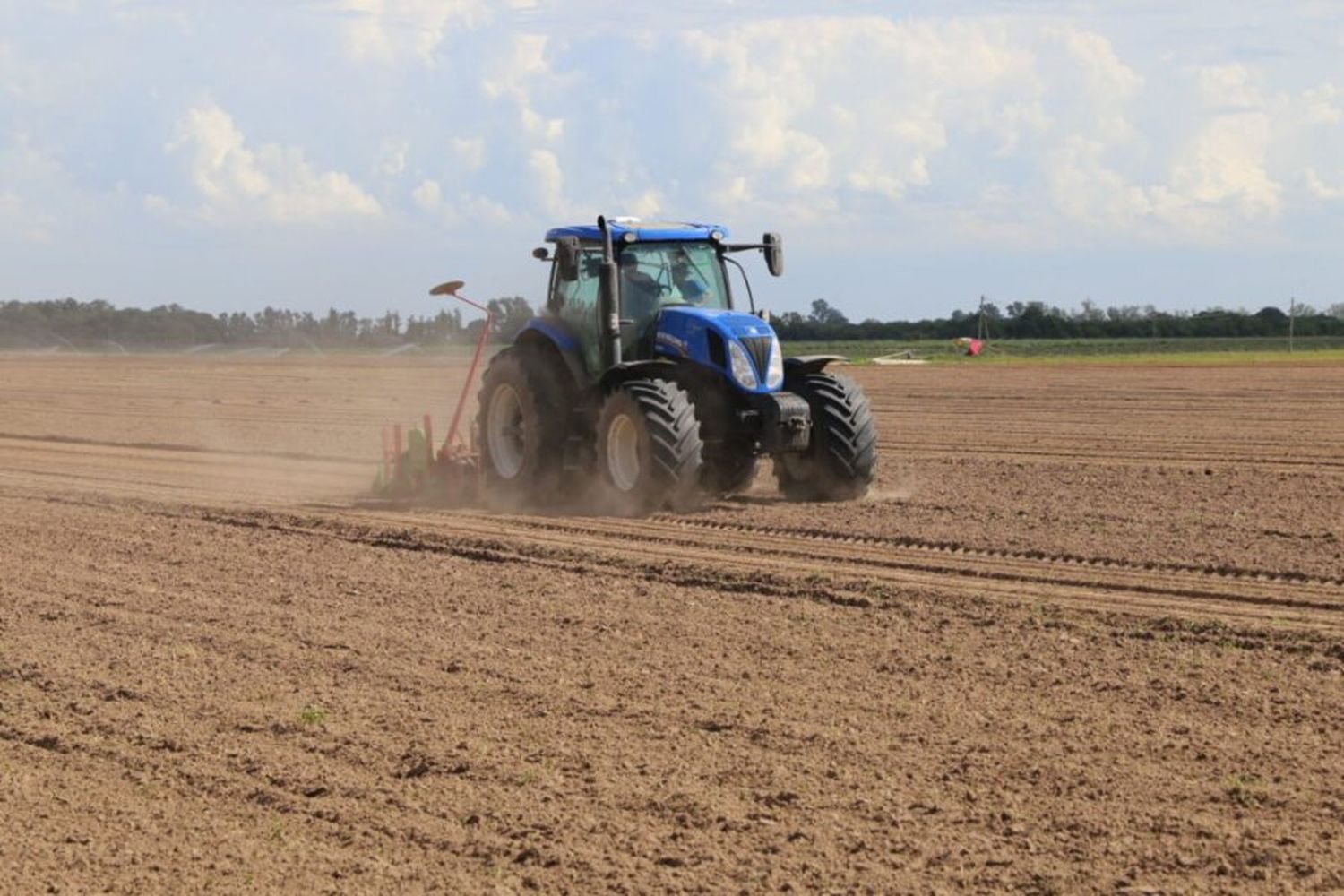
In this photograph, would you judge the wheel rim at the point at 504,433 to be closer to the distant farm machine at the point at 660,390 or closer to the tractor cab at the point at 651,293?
the distant farm machine at the point at 660,390

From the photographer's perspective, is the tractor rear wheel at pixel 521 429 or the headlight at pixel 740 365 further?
the tractor rear wheel at pixel 521 429

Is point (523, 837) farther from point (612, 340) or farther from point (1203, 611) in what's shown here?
point (612, 340)

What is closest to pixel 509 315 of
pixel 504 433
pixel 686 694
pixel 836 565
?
pixel 504 433

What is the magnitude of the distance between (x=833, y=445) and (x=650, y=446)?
1.48 m

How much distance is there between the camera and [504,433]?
14.5 m

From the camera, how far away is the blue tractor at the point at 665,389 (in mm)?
12742

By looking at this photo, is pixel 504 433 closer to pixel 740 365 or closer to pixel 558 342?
pixel 558 342

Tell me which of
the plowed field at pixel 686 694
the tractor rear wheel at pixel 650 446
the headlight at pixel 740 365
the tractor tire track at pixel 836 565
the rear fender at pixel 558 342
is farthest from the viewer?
the rear fender at pixel 558 342

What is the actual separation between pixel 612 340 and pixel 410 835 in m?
8.03

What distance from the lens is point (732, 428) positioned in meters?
13.1

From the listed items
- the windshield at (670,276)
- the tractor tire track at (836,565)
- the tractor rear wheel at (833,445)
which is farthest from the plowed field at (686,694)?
the windshield at (670,276)

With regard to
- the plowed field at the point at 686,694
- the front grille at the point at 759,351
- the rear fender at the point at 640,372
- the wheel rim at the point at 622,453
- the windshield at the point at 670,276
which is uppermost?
the windshield at the point at 670,276

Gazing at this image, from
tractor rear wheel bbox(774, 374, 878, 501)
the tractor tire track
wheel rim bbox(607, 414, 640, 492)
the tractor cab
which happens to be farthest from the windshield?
the tractor tire track

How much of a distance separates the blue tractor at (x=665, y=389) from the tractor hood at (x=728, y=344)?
1 cm
